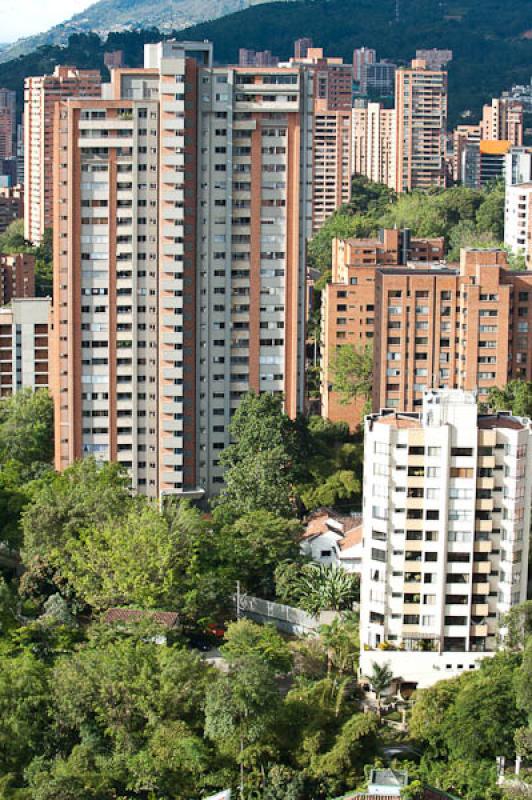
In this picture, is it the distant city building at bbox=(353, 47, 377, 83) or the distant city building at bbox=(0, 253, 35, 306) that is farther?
the distant city building at bbox=(353, 47, 377, 83)

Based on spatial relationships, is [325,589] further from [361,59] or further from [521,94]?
[361,59]

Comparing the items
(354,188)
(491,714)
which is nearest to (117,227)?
(491,714)

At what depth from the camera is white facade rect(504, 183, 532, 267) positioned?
90.7 m

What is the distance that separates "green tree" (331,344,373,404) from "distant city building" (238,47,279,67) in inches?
4032

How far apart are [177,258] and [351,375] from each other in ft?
35.2

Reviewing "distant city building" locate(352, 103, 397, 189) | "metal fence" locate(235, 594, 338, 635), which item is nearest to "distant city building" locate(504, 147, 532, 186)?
"distant city building" locate(352, 103, 397, 189)

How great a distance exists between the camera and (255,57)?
16450 cm

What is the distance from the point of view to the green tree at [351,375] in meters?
59.3

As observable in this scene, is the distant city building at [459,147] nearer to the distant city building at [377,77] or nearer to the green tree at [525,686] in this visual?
the distant city building at [377,77]

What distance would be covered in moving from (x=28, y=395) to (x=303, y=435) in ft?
33.3

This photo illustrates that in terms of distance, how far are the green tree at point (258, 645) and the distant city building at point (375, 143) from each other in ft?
270

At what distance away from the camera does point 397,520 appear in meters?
39.0

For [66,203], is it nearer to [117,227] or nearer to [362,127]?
[117,227]

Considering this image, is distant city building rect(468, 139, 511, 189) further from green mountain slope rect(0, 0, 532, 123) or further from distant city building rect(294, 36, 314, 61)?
distant city building rect(294, 36, 314, 61)
